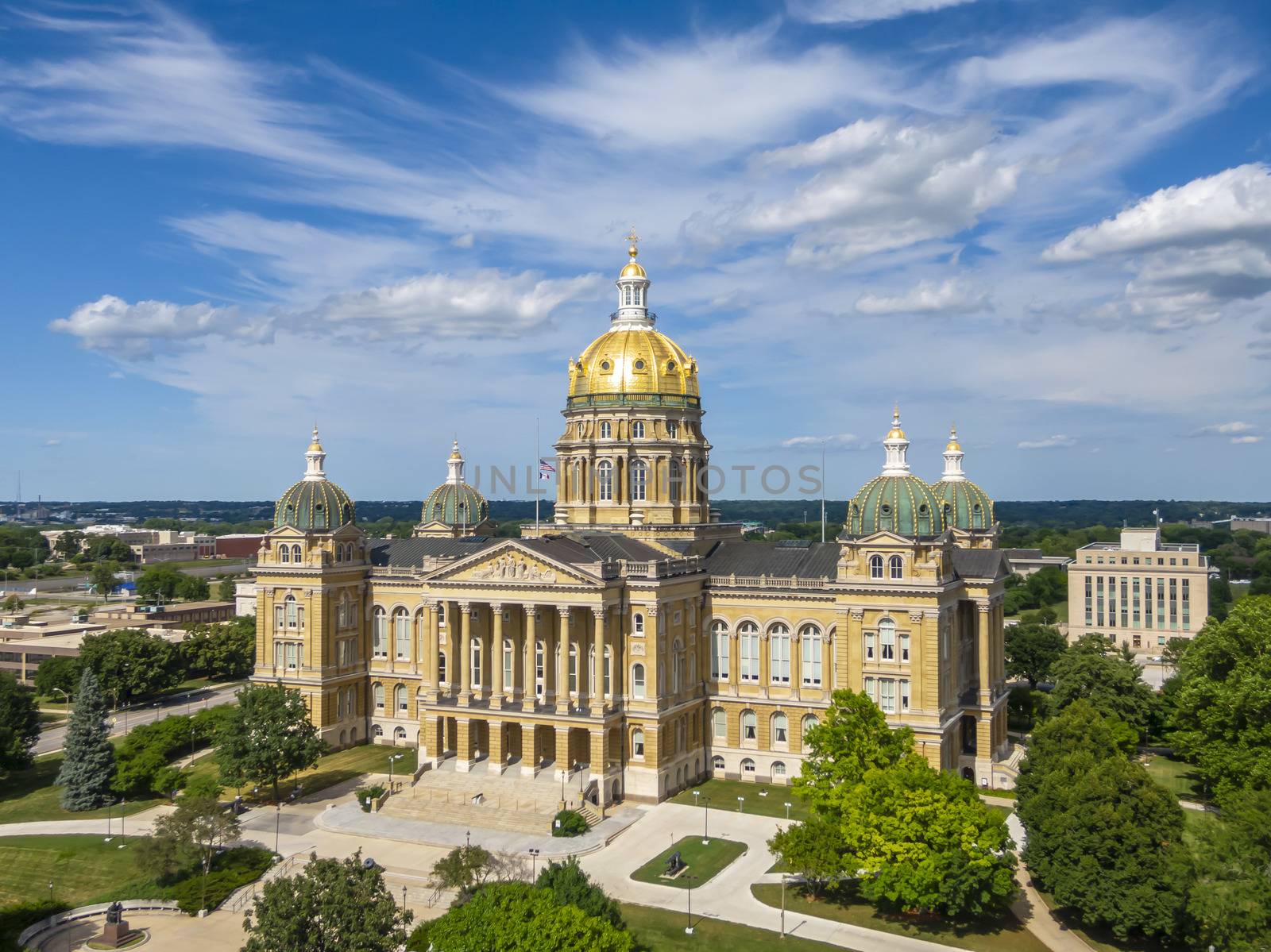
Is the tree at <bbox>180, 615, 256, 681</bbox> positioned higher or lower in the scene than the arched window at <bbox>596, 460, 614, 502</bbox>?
lower

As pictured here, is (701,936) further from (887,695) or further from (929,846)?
(887,695)

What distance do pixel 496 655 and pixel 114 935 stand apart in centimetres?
3249

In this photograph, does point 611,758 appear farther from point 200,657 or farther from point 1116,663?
point 200,657

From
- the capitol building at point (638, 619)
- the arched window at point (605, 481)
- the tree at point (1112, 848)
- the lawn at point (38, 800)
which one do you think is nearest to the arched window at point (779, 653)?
the capitol building at point (638, 619)

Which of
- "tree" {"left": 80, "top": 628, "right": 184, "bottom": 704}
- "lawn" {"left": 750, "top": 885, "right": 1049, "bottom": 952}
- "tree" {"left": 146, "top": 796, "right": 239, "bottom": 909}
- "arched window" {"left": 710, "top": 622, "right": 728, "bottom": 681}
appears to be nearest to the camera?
"lawn" {"left": 750, "top": 885, "right": 1049, "bottom": 952}

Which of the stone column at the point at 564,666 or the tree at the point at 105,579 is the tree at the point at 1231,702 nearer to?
the stone column at the point at 564,666

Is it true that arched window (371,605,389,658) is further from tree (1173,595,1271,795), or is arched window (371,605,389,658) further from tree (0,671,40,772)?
tree (1173,595,1271,795)

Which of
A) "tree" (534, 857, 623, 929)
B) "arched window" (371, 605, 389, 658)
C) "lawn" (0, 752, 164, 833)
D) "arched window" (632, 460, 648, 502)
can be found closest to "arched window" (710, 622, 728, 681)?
"arched window" (632, 460, 648, 502)

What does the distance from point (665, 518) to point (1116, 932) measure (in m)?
48.3

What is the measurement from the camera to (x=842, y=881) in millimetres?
58594

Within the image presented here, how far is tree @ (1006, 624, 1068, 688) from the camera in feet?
340

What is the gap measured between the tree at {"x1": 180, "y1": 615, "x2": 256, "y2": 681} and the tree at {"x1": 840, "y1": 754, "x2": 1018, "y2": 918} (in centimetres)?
8456

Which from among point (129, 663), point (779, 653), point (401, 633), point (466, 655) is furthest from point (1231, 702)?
point (129, 663)

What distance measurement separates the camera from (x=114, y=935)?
5159cm
